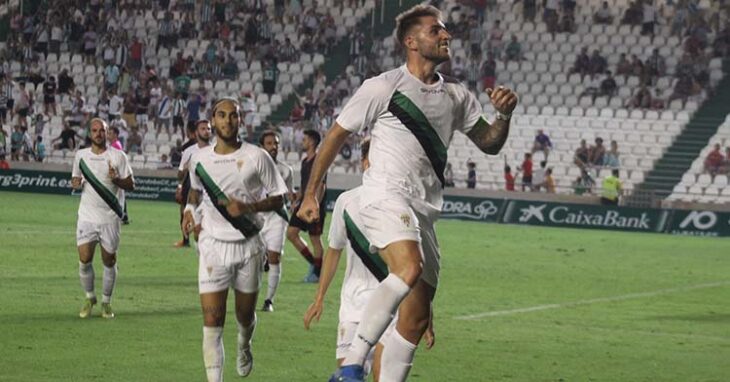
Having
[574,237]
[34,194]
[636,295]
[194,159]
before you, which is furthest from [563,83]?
[194,159]

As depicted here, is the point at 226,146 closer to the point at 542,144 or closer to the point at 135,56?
the point at 542,144

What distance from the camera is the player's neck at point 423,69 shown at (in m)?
8.81

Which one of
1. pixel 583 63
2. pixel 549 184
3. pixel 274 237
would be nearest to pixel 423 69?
pixel 274 237

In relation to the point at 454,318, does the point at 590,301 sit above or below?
below

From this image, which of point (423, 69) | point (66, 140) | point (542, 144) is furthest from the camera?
point (66, 140)

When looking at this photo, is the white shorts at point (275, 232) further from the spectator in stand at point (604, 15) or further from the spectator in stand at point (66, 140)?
the spectator in stand at point (604, 15)

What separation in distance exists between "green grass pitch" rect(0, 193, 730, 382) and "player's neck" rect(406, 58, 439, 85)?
3950mm

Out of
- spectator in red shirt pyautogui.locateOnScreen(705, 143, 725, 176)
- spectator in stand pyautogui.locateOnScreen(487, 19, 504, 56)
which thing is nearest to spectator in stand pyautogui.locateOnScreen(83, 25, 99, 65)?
spectator in stand pyautogui.locateOnScreen(487, 19, 504, 56)

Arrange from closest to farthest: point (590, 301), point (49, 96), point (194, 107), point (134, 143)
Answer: point (590, 301)
point (194, 107)
point (134, 143)
point (49, 96)

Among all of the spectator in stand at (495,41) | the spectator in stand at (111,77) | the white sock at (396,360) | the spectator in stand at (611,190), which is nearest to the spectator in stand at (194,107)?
the spectator in stand at (111,77)

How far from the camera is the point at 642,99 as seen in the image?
146 feet

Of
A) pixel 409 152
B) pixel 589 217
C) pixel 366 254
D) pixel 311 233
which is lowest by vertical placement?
pixel 589 217

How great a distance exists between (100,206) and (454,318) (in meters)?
4.21

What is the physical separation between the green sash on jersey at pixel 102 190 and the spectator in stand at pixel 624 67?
30952 mm
